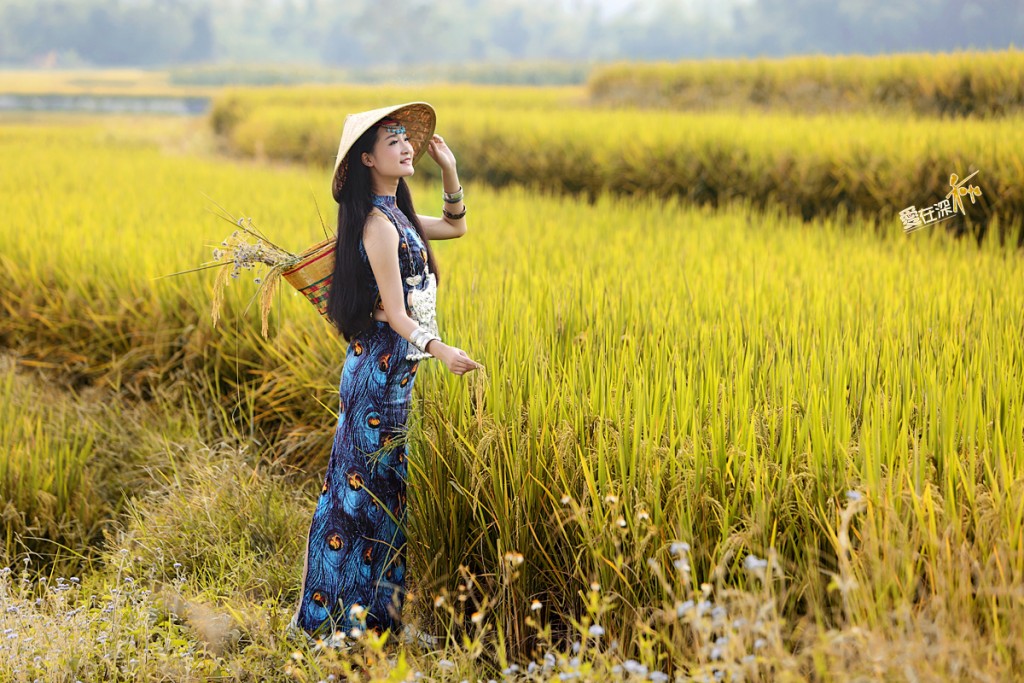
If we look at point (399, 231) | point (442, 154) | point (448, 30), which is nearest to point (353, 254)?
point (399, 231)

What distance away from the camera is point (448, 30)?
2158 inches

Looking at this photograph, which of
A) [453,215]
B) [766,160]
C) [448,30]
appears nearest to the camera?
[453,215]

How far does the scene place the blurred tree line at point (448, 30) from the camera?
2478 cm

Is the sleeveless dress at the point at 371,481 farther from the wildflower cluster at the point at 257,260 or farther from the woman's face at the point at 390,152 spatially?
the wildflower cluster at the point at 257,260

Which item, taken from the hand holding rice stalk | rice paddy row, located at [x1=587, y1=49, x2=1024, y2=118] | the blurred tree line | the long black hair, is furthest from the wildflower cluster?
the blurred tree line

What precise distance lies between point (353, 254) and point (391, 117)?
1.09ft

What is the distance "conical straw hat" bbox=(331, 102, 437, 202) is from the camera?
79.3 inches

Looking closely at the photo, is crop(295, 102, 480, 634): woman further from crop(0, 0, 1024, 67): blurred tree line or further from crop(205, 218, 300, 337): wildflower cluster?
crop(0, 0, 1024, 67): blurred tree line

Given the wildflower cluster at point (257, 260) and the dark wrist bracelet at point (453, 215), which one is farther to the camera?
the dark wrist bracelet at point (453, 215)

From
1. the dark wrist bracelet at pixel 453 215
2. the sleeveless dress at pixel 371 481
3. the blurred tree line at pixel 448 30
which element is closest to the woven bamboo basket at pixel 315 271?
the sleeveless dress at pixel 371 481

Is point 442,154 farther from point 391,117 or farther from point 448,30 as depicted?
point 448,30

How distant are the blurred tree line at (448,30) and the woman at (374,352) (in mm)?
12106

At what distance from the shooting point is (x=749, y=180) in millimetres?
6656

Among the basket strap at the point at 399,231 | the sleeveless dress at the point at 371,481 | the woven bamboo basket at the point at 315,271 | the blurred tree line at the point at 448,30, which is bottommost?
the sleeveless dress at the point at 371,481
